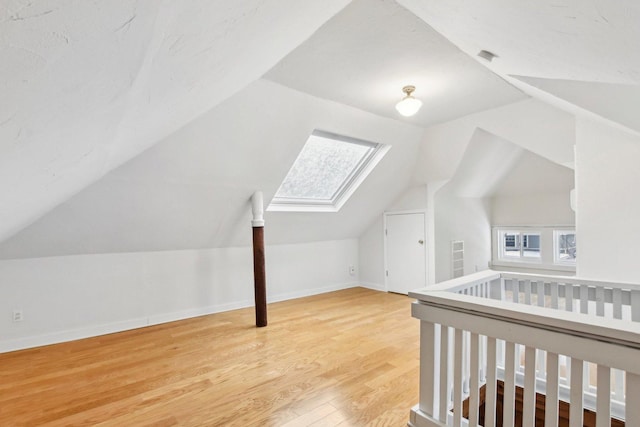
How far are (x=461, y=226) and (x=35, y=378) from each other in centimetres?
522

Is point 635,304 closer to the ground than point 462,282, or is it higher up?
closer to the ground

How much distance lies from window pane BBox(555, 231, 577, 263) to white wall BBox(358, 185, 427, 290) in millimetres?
2358

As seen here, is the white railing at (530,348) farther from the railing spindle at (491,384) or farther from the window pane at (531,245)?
the window pane at (531,245)

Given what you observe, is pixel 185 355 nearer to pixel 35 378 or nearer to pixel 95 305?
pixel 35 378

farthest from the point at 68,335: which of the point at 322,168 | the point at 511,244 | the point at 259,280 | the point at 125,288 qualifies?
the point at 511,244

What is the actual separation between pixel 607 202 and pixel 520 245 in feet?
10.3

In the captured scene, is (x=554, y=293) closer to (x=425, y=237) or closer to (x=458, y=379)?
(x=458, y=379)

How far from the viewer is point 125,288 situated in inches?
137

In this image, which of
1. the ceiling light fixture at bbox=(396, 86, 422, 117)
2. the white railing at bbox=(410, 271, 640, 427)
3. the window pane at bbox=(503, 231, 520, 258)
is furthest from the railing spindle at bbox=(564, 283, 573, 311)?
the window pane at bbox=(503, 231, 520, 258)

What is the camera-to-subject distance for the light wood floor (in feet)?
6.31

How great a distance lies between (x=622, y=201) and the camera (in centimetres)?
250

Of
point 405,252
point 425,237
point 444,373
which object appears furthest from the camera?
point 405,252

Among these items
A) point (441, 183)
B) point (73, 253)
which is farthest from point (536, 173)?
point (73, 253)

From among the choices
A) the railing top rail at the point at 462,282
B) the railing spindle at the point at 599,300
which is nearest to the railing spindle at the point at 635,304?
the railing spindle at the point at 599,300
